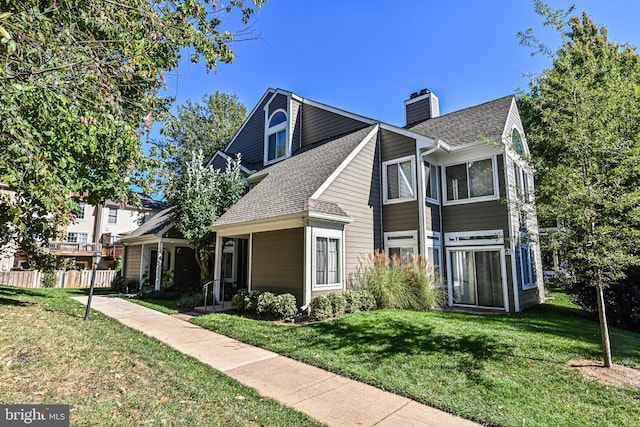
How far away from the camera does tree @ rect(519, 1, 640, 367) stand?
5.64 m

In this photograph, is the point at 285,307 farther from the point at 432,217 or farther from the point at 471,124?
the point at 471,124

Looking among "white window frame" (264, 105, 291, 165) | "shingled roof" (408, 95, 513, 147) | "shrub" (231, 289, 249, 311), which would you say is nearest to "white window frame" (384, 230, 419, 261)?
"shingled roof" (408, 95, 513, 147)

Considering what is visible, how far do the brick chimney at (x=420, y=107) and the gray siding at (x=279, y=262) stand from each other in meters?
9.53

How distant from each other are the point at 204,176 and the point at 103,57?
30.9 feet

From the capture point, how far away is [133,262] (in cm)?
1952

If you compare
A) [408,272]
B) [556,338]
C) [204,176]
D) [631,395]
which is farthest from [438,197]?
[204,176]

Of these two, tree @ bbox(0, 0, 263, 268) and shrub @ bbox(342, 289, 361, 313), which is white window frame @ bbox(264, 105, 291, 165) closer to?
shrub @ bbox(342, 289, 361, 313)

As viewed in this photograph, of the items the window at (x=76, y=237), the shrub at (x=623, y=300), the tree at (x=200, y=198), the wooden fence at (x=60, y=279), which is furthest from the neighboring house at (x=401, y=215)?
the window at (x=76, y=237)

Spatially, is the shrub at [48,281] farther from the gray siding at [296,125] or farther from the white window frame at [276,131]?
the gray siding at [296,125]

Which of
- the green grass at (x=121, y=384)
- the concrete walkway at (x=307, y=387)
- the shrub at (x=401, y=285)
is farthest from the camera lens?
the shrub at (x=401, y=285)

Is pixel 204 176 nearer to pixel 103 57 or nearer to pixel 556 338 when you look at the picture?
pixel 103 57

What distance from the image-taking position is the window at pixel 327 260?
32.9ft

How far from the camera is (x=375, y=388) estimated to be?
4.94 metres

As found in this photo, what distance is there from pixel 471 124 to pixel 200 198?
11.1 m
